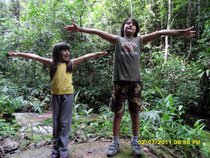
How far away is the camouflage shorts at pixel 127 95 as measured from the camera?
6.72 feet

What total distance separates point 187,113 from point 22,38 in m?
6.89

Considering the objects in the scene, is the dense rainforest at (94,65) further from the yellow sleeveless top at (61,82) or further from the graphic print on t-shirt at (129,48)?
the graphic print on t-shirt at (129,48)

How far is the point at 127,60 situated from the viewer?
2.04 m

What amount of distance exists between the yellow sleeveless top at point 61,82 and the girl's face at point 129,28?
1005 millimetres

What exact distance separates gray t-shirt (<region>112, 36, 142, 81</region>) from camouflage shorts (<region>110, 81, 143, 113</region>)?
0.09 meters

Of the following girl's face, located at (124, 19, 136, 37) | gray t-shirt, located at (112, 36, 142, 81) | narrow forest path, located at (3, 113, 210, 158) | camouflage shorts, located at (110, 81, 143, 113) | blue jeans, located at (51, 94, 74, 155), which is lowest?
narrow forest path, located at (3, 113, 210, 158)

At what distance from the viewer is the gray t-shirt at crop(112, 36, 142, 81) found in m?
2.02

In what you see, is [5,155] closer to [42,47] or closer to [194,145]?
[194,145]

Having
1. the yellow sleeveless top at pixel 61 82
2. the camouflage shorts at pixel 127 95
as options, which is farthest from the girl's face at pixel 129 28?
the yellow sleeveless top at pixel 61 82

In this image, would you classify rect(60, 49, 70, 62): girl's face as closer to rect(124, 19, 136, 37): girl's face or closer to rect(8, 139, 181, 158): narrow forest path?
rect(124, 19, 136, 37): girl's face

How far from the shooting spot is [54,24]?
634 cm

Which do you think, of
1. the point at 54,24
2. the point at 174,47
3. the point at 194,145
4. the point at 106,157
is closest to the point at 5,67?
the point at 54,24

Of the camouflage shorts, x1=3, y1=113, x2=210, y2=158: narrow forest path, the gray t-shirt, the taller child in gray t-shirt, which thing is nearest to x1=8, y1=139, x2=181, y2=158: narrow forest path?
x1=3, y1=113, x2=210, y2=158: narrow forest path

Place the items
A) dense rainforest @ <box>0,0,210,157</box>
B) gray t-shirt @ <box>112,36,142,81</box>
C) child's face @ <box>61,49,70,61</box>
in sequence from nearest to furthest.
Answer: gray t-shirt @ <box>112,36,142,81</box> < child's face @ <box>61,49,70,61</box> < dense rainforest @ <box>0,0,210,157</box>
